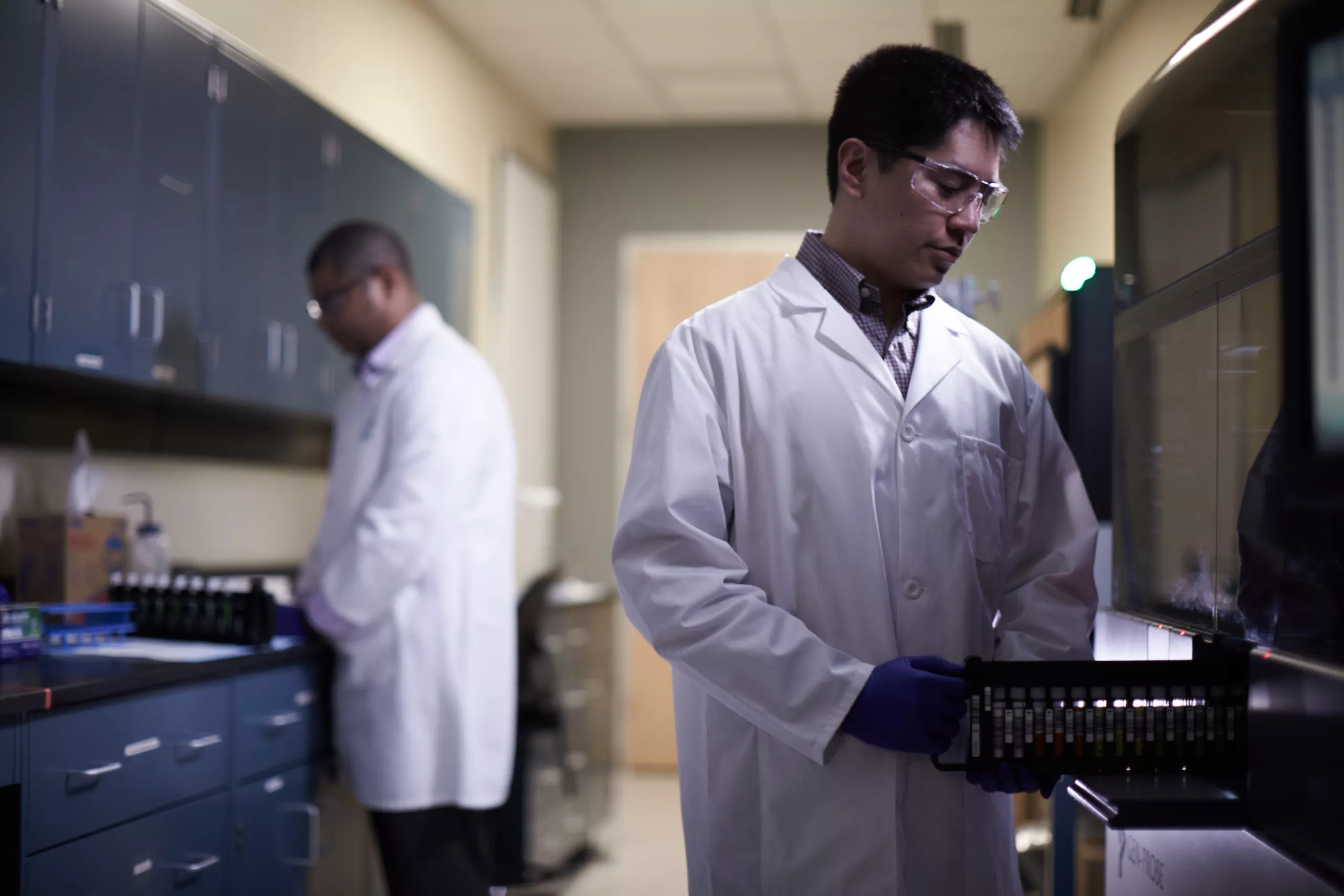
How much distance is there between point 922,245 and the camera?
1.36m

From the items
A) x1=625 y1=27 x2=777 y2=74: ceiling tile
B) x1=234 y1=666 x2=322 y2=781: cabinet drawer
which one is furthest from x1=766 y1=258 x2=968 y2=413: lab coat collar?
x1=625 y1=27 x2=777 y2=74: ceiling tile

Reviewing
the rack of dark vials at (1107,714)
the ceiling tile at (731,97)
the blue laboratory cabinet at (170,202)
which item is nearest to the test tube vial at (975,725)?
the rack of dark vials at (1107,714)

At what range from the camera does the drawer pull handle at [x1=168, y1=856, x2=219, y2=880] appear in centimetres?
192

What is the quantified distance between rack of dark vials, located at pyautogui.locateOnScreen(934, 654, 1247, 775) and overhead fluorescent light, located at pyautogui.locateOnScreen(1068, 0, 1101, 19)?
3.03 m

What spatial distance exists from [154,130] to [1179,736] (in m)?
1.99

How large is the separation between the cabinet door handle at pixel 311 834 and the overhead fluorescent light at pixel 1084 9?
309cm

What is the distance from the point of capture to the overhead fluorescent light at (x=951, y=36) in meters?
3.15

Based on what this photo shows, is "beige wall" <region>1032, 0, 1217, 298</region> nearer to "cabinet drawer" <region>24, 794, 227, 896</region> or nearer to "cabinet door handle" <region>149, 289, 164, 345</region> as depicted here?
"cabinet door handle" <region>149, 289, 164, 345</region>

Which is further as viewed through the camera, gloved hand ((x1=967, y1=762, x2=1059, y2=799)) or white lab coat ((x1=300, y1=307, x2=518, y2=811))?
white lab coat ((x1=300, y1=307, x2=518, y2=811))

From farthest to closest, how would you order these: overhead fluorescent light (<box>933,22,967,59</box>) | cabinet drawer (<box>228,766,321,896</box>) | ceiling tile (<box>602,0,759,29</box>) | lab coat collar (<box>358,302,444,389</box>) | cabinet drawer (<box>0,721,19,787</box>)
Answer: ceiling tile (<box>602,0,759,29</box>)
overhead fluorescent light (<box>933,22,967,59</box>)
lab coat collar (<box>358,302,444,389</box>)
cabinet drawer (<box>228,766,321,896</box>)
cabinet drawer (<box>0,721,19,787</box>)

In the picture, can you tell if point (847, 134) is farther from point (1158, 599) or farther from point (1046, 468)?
point (1158, 599)

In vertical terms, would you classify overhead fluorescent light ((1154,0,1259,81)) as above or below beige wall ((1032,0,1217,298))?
below

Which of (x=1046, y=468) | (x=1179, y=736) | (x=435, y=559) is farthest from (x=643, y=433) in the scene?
(x=435, y=559)

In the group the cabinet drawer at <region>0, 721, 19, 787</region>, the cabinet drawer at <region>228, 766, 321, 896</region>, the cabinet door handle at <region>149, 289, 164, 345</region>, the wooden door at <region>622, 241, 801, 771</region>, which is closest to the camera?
the cabinet drawer at <region>0, 721, 19, 787</region>
